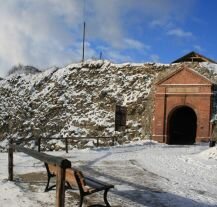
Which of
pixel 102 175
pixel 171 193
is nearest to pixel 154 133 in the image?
pixel 102 175

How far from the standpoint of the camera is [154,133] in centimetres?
2875

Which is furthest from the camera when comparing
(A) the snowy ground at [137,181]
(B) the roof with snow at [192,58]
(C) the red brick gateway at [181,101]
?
(B) the roof with snow at [192,58]

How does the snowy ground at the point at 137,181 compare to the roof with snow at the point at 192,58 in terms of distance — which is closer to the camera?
the snowy ground at the point at 137,181

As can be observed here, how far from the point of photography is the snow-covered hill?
31.0 m

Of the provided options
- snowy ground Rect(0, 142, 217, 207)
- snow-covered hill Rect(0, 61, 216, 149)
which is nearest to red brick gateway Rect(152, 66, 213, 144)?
snow-covered hill Rect(0, 61, 216, 149)

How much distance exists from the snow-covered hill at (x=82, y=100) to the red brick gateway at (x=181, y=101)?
4.44 ft

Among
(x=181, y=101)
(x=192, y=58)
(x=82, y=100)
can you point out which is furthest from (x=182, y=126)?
(x=82, y=100)

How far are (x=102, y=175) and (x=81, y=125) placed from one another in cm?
2039

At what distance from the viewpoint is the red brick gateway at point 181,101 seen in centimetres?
2747

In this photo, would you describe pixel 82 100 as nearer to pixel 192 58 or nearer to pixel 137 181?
pixel 192 58

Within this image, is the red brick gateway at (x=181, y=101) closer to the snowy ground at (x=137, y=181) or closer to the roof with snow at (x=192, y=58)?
the roof with snow at (x=192, y=58)

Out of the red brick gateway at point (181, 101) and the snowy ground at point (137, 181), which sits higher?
the red brick gateway at point (181, 101)

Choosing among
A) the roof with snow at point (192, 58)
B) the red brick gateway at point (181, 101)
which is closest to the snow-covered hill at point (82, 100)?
the red brick gateway at point (181, 101)

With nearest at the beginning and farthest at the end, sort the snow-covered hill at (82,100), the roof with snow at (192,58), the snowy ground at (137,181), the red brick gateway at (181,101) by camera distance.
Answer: the snowy ground at (137,181)
the red brick gateway at (181,101)
the snow-covered hill at (82,100)
the roof with snow at (192,58)
